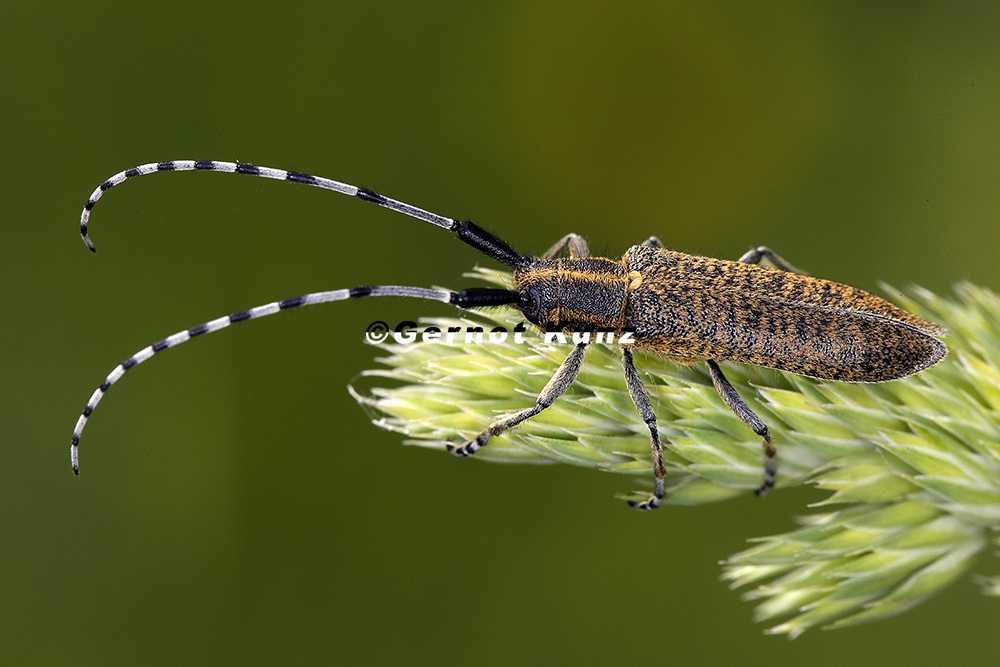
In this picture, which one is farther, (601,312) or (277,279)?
(277,279)

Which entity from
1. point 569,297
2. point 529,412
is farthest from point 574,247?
point 529,412

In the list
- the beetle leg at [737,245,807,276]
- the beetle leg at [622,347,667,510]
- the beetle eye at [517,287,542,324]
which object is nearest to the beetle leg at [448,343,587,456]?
the beetle leg at [622,347,667,510]

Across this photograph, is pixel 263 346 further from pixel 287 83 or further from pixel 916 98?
pixel 916 98

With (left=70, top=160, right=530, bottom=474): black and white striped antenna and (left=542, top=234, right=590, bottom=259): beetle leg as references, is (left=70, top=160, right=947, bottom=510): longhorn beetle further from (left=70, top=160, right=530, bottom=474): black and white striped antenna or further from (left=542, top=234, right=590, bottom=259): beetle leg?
(left=542, top=234, right=590, bottom=259): beetle leg

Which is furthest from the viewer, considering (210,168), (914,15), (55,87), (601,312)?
(914,15)

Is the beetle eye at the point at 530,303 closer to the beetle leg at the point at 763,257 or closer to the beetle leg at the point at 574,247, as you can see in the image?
the beetle leg at the point at 574,247

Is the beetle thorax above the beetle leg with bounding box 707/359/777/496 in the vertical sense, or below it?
above

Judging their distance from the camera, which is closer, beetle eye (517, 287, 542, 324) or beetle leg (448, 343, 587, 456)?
beetle leg (448, 343, 587, 456)

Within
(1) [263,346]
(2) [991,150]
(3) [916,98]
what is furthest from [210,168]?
(2) [991,150]
